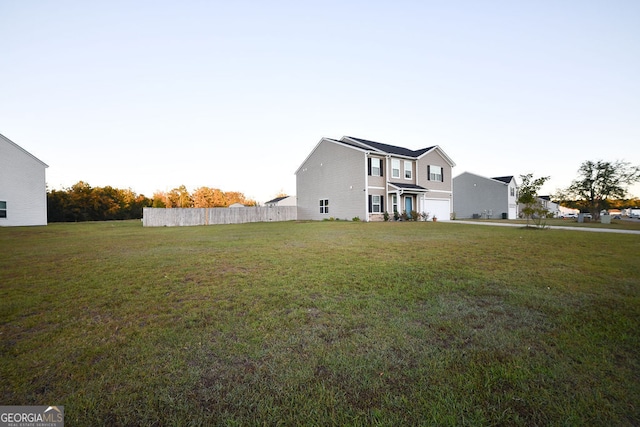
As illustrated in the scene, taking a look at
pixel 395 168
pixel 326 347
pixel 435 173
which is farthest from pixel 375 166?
pixel 326 347

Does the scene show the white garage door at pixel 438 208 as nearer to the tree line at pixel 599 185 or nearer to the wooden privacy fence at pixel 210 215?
the tree line at pixel 599 185

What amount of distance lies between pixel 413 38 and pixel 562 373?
60.7 ft

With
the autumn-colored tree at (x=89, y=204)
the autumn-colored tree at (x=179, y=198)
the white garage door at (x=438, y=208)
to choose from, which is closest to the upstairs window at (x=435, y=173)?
the white garage door at (x=438, y=208)

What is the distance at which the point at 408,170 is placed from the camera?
26281mm

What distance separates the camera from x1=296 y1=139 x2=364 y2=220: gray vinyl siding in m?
23.5

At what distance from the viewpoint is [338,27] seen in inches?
641

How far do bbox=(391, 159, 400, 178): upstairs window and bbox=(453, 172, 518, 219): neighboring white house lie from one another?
20094 millimetres

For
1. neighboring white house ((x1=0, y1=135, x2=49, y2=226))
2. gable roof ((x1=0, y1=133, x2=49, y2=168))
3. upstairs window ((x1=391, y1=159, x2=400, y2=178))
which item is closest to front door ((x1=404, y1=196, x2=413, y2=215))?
upstairs window ((x1=391, y1=159, x2=400, y2=178))

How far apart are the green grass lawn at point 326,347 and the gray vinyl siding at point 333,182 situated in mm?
18413

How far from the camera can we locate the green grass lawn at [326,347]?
1.86 meters

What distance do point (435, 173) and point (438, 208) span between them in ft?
12.2

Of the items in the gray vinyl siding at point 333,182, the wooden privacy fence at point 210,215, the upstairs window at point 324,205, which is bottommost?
the wooden privacy fence at point 210,215

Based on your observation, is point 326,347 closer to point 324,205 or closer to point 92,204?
point 324,205

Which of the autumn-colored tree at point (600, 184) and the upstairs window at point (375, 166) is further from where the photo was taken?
the autumn-colored tree at point (600, 184)
